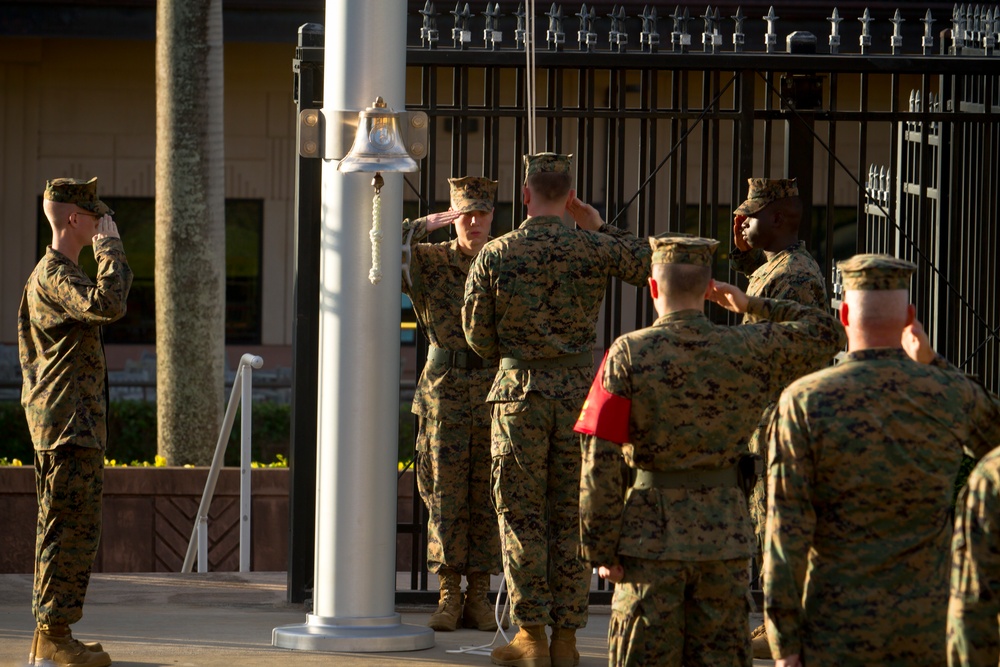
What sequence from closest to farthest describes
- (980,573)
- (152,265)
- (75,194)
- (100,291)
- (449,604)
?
(980,573), (100,291), (75,194), (449,604), (152,265)

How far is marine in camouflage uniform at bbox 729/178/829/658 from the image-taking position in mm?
5824

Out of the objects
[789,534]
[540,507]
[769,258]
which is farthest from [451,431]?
[789,534]

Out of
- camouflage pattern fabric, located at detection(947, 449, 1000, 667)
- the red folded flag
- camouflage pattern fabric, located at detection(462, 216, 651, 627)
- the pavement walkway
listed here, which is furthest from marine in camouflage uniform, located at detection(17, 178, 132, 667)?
camouflage pattern fabric, located at detection(947, 449, 1000, 667)

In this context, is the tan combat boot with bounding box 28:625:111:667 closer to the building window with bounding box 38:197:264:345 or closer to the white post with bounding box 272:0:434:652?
the white post with bounding box 272:0:434:652

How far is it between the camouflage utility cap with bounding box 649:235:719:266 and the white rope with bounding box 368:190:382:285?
1.68m

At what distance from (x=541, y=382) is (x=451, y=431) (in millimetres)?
928

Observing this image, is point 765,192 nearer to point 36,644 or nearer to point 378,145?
point 378,145

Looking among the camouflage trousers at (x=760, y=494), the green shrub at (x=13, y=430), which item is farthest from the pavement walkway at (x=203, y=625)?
the green shrub at (x=13, y=430)

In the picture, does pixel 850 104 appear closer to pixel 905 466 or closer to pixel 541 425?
pixel 541 425

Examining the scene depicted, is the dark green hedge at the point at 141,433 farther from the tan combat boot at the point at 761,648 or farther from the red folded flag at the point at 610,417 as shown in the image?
the red folded flag at the point at 610,417

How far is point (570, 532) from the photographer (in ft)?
19.0

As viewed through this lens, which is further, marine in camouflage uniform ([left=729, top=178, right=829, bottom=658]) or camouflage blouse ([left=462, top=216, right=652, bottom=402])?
marine in camouflage uniform ([left=729, top=178, right=829, bottom=658])

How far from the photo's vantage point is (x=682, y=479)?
4391mm

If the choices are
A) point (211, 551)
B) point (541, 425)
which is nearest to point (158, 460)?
point (211, 551)
